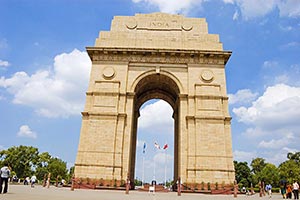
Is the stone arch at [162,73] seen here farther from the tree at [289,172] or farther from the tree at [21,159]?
the tree at [21,159]

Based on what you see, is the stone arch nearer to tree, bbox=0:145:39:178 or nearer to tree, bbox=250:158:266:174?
tree, bbox=0:145:39:178

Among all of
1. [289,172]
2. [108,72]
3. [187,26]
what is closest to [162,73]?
[108,72]

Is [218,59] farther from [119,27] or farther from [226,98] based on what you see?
[119,27]

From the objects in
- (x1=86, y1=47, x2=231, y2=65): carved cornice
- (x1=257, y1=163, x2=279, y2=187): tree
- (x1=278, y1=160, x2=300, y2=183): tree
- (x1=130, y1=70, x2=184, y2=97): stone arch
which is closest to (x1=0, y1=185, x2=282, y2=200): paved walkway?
(x1=130, y1=70, x2=184, y2=97): stone arch

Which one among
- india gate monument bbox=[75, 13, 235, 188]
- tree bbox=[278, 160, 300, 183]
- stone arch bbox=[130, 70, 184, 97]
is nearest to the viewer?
india gate monument bbox=[75, 13, 235, 188]

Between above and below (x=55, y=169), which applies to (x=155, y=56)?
above

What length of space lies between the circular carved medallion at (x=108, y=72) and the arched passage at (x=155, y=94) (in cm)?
287

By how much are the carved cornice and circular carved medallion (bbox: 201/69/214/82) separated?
1147mm

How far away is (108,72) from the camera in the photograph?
28.4 m

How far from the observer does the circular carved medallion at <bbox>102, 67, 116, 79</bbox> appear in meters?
28.2

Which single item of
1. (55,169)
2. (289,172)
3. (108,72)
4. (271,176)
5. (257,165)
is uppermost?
(108,72)

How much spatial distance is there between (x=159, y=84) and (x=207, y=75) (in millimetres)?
6456

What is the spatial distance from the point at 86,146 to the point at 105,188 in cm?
463

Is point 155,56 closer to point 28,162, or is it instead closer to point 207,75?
point 207,75
